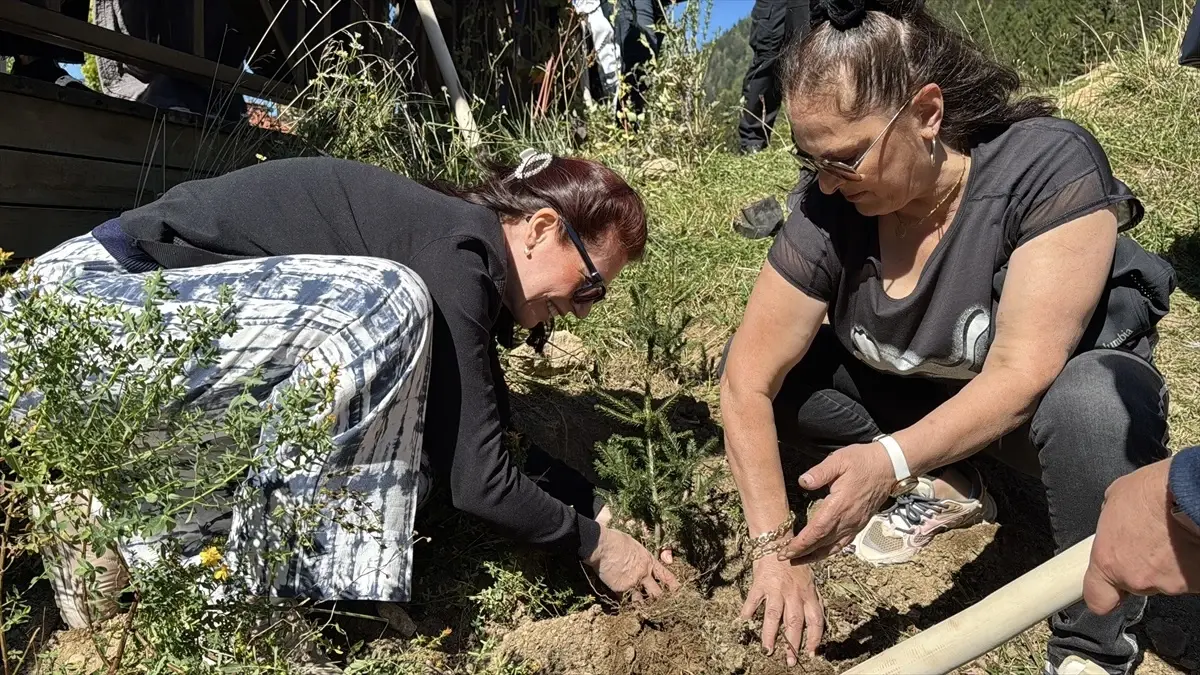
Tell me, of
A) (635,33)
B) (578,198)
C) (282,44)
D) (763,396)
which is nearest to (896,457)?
(763,396)

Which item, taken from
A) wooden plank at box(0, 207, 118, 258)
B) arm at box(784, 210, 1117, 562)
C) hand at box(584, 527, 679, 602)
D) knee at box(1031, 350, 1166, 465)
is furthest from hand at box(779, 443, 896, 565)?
wooden plank at box(0, 207, 118, 258)

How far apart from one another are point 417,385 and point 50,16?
92.2 inches

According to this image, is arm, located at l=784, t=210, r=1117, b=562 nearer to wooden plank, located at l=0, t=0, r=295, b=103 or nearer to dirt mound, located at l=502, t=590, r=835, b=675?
dirt mound, located at l=502, t=590, r=835, b=675

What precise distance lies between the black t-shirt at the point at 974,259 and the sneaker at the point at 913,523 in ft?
1.49

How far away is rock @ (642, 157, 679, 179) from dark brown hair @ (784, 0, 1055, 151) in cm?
330

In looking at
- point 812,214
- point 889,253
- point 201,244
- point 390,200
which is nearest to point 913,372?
point 889,253

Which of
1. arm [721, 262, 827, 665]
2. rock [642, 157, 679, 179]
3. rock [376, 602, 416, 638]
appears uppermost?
arm [721, 262, 827, 665]

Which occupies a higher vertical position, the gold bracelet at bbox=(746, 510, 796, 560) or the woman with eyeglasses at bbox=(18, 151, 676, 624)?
the woman with eyeglasses at bbox=(18, 151, 676, 624)

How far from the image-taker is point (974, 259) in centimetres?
199

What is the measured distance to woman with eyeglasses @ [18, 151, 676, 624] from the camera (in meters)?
1.79

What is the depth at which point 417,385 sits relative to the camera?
6.29 feet

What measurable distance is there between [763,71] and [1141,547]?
223 inches

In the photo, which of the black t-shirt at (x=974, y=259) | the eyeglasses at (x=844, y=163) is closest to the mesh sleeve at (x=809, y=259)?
the black t-shirt at (x=974, y=259)

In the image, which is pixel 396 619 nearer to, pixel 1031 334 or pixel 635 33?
pixel 1031 334
